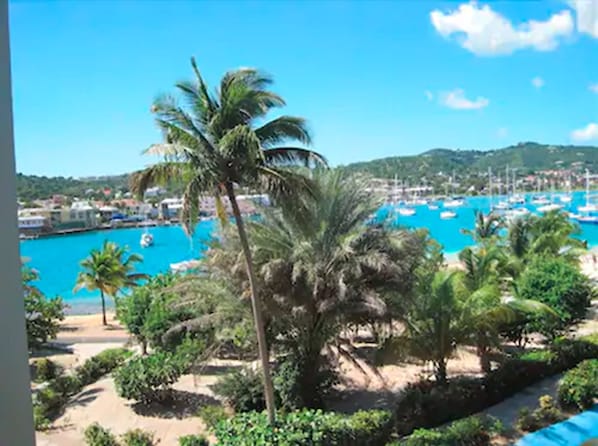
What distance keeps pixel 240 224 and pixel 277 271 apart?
1536mm

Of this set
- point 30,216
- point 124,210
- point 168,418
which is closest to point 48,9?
point 168,418

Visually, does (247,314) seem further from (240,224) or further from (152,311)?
(152,311)

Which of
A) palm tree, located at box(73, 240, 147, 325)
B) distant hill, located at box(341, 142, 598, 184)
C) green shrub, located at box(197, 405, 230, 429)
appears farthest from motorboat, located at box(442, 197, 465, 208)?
green shrub, located at box(197, 405, 230, 429)

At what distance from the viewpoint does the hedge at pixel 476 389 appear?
547 cm

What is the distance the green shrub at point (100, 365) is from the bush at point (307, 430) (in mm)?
3857

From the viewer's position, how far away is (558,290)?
847cm

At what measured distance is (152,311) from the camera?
828 cm

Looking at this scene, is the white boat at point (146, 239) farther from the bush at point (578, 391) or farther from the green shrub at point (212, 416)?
the bush at point (578, 391)

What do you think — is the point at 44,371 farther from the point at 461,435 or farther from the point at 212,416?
the point at 461,435

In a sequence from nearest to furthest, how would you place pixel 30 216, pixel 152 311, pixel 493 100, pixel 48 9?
pixel 48 9 < pixel 152 311 < pixel 30 216 < pixel 493 100

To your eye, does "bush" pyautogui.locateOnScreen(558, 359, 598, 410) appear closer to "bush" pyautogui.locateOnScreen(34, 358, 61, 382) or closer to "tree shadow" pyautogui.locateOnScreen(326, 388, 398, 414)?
"tree shadow" pyautogui.locateOnScreen(326, 388, 398, 414)

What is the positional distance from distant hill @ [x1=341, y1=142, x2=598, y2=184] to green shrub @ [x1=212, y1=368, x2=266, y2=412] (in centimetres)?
2890

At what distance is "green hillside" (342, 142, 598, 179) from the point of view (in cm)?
3547

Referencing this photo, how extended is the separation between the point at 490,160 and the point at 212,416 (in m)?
42.6
